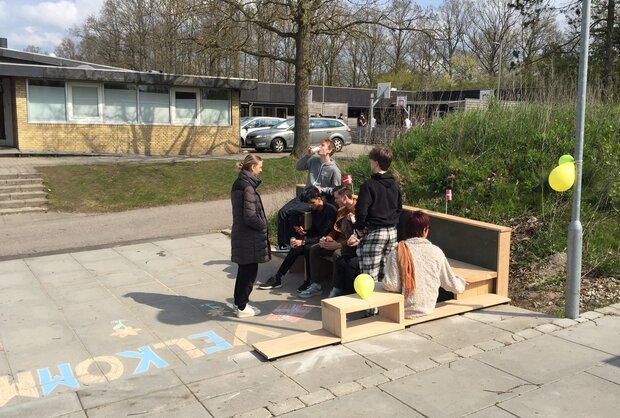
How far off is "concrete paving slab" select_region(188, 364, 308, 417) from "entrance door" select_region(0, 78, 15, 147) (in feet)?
73.0

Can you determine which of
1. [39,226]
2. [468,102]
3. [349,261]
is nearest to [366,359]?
[349,261]

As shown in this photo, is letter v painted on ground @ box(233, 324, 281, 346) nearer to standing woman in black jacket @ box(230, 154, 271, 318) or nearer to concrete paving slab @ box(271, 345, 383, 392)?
standing woman in black jacket @ box(230, 154, 271, 318)

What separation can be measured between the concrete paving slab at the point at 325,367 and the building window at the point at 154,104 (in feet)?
64.8

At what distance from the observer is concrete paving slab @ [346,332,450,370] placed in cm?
457

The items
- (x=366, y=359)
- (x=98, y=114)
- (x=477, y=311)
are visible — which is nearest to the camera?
(x=366, y=359)

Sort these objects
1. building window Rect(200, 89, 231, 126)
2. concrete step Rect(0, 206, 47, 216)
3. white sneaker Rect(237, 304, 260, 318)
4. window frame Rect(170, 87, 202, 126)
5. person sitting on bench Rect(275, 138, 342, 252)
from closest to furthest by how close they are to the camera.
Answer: white sneaker Rect(237, 304, 260, 318) → person sitting on bench Rect(275, 138, 342, 252) → concrete step Rect(0, 206, 47, 216) → window frame Rect(170, 87, 202, 126) → building window Rect(200, 89, 231, 126)

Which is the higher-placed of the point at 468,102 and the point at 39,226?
the point at 468,102

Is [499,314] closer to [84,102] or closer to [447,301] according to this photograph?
[447,301]

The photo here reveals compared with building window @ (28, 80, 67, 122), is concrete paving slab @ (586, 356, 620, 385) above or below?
below

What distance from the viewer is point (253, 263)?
5.79 m

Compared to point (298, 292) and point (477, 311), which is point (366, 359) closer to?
point (477, 311)

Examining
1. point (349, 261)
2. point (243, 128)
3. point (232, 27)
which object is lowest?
point (349, 261)

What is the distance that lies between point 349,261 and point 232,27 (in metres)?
14.3

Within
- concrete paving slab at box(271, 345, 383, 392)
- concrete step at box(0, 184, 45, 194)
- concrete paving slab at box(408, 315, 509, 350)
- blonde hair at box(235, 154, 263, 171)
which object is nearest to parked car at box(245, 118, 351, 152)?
concrete step at box(0, 184, 45, 194)
